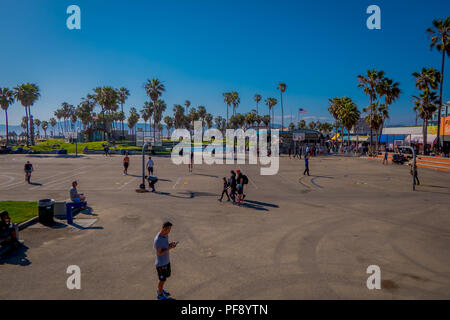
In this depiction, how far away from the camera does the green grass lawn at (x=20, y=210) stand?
10917 mm

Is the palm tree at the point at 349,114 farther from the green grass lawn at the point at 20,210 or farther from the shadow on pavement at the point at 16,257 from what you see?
the shadow on pavement at the point at 16,257

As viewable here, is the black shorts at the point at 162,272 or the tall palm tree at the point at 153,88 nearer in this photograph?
the black shorts at the point at 162,272

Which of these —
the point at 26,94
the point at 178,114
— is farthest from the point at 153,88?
the point at 178,114

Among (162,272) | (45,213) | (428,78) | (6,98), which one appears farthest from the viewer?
(6,98)

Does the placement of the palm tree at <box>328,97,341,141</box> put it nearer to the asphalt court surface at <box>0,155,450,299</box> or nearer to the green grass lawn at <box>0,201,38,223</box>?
the asphalt court surface at <box>0,155,450,299</box>

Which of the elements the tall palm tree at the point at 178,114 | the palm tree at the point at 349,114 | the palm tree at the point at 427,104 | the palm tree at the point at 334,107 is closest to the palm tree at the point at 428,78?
the palm tree at the point at 427,104

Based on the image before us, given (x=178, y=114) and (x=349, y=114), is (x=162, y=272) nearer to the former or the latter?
(x=349, y=114)

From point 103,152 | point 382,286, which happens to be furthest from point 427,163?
point 103,152

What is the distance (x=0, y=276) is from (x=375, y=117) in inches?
2261

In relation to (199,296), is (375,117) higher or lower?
higher

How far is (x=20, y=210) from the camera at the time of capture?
12047mm

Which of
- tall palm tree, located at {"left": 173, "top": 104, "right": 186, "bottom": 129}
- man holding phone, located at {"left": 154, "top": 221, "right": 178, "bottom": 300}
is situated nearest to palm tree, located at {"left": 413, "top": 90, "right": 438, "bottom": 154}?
man holding phone, located at {"left": 154, "top": 221, "right": 178, "bottom": 300}

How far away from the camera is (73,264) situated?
296 inches
